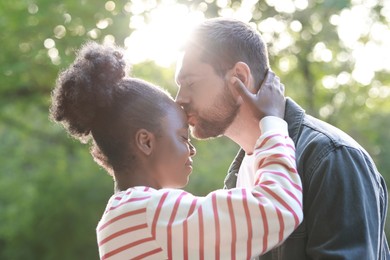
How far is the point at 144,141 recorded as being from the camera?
157 cm

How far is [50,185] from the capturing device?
21.6 feet

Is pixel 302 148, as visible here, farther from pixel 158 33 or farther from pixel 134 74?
pixel 158 33

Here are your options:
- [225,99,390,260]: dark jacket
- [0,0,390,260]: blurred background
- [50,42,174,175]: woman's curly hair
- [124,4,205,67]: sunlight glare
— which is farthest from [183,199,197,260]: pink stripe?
[124,4,205,67]: sunlight glare

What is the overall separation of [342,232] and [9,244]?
5777 mm

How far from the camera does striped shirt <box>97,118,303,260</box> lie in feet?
4.69

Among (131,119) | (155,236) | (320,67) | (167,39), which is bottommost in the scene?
(320,67)

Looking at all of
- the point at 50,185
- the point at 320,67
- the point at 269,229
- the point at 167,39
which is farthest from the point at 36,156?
the point at 269,229

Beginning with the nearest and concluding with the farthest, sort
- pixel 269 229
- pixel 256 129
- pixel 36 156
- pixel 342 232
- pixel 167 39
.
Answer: pixel 269 229, pixel 342 232, pixel 256 129, pixel 167 39, pixel 36 156

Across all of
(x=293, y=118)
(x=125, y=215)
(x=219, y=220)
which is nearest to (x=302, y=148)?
(x=293, y=118)

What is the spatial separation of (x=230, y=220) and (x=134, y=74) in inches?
148

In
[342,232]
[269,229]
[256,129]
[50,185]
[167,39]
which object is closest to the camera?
[269,229]

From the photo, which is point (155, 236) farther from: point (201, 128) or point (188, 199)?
point (201, 128)

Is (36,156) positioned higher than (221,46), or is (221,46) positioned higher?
(221,46)

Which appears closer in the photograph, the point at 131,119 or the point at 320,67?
the point at 131,119
